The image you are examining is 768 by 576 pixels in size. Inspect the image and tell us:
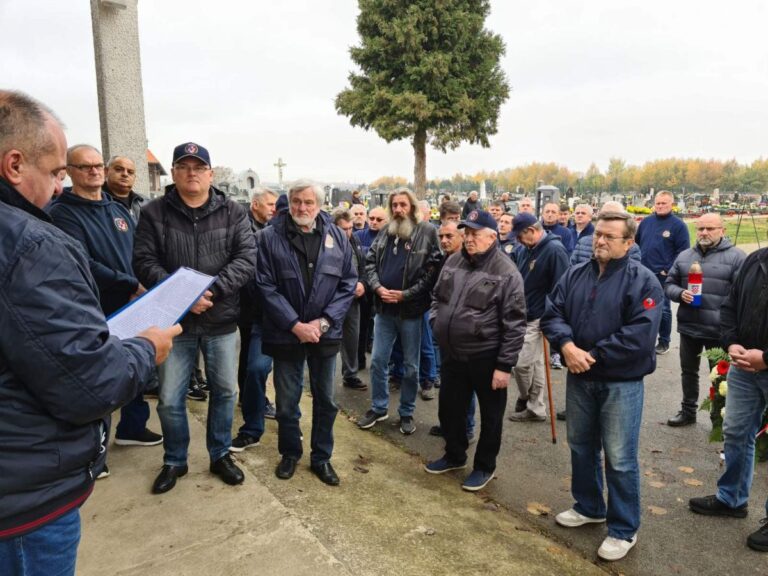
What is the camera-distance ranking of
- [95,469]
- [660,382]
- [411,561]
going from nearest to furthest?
[95,469], [411,561], [660,382]

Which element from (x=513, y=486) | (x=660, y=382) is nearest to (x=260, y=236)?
(x=513, y=486)

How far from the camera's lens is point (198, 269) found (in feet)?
11.2

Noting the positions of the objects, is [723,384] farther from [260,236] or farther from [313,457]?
[260,236]

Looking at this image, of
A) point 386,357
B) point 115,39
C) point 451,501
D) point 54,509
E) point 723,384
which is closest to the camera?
point 54,509

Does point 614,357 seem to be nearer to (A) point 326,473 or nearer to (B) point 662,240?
(A) point 326,473

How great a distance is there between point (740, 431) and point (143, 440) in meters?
4.24

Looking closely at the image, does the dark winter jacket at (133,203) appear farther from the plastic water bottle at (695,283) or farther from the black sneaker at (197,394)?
the plastic water bottle at (695,283)

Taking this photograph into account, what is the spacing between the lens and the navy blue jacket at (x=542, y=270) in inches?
202

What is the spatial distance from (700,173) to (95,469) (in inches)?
3541

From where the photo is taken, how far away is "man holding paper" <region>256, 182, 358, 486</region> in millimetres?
3611

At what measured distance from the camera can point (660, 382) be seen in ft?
20.6

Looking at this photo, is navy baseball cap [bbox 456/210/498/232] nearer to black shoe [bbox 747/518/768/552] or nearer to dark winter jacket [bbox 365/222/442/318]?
dark winter jacket [bbox 365/222/442/318]

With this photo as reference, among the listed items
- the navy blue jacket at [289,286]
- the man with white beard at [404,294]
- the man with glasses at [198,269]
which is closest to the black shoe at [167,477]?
the man with glasses at [198,269]

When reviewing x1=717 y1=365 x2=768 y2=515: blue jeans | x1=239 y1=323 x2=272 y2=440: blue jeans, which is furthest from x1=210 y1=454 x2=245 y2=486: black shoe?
x1=717 y1=365 x2=768 y2=515: blue jeans
